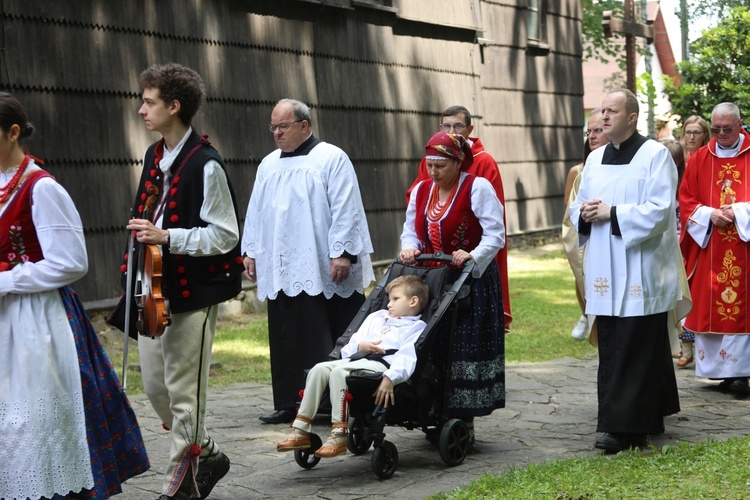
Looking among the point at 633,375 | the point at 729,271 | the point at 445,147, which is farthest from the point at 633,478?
the point at 729,271

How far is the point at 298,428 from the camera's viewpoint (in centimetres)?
596

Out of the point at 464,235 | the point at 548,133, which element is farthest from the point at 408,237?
the point at 548,133

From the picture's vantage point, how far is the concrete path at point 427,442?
5.95 m

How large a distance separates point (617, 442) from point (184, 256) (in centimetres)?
283

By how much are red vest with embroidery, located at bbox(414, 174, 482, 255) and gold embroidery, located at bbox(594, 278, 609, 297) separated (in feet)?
2.39

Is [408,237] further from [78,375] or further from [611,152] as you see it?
[78,375]

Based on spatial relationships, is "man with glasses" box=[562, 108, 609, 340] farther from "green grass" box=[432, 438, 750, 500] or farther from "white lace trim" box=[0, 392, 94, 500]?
"white lace trim" box=[0, 392, 94, 500]

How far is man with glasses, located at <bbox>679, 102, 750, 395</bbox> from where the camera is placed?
8.52 m

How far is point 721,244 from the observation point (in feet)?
28.6

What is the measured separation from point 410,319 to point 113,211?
213 inches

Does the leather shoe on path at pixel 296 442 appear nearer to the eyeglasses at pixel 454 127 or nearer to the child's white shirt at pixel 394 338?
the child's white shirt at pixel 394 338

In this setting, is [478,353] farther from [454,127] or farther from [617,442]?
[454,127]

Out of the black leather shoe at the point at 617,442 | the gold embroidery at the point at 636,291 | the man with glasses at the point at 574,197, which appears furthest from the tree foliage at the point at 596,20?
the black leather shoe at the point at 617,442

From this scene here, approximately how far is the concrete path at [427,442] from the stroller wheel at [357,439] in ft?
0.22
